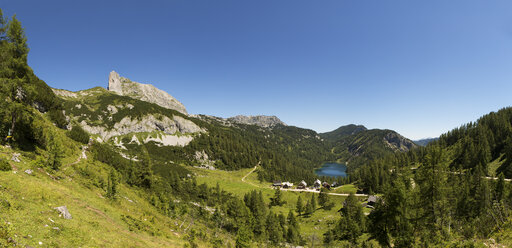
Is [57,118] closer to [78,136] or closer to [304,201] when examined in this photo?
[78,136]

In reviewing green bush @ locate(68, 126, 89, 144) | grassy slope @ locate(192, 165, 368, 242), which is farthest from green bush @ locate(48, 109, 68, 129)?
grassy slope @ locate(192, 165, 368, 242)

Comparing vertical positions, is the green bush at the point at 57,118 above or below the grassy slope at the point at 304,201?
above

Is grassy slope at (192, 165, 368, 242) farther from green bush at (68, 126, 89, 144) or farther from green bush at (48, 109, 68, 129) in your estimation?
green bush at (48, 109, 68, 129)

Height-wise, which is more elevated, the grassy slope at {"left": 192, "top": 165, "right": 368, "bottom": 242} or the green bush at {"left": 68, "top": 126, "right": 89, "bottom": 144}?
the green bush at {"left": 68, "top": 126, "right": 89, "bottom": 144}

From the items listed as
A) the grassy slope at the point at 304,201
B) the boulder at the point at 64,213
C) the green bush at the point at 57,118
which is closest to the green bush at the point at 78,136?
the green bush at the point at 57,118

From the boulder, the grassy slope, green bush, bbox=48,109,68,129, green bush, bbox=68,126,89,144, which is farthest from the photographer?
the grassy slope

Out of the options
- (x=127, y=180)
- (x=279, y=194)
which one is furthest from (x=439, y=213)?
(x=279, y=194)

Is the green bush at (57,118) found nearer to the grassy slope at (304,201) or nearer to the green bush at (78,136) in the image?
the green bush at (78,136)

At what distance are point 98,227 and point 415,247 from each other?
3089 cm

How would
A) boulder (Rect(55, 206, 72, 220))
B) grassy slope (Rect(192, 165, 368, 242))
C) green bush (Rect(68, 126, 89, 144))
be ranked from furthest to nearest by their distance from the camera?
1. grassy slope (Rect(192, 165, 368, 242))
2. green bush (Rect(68, 126, 89, 144))
3. boulder (Rect(55, 206, 72, 220))

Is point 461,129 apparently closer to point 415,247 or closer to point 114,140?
point 415,247

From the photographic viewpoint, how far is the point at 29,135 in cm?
3684

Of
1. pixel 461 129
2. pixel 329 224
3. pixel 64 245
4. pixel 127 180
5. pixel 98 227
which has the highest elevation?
pixel 461 129

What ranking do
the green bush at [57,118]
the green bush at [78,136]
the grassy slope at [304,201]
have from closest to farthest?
the green bush at [78,136], the green bush at [57,118], the grassy slope at [304,201]
